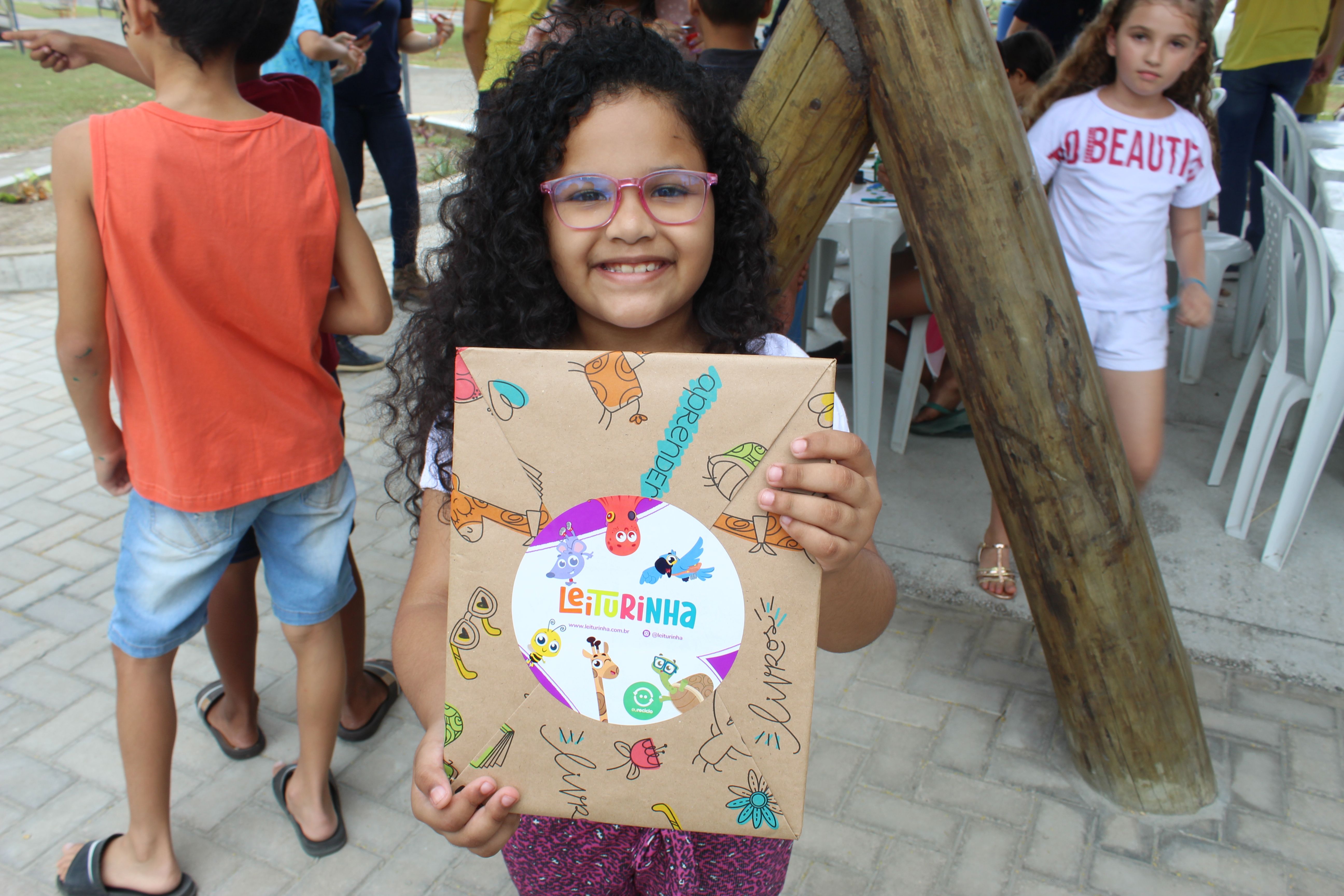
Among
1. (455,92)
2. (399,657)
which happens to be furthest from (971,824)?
(455,92)

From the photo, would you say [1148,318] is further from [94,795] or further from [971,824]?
[94,795]

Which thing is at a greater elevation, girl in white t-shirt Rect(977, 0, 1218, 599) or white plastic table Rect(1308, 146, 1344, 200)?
girl in white t-shirt Rect(977, 0, 1218, 599)

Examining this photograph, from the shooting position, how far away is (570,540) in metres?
0.98

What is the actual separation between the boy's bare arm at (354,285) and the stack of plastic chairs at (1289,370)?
2817 mm

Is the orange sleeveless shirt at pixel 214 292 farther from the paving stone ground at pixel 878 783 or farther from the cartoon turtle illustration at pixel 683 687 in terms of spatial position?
the cartoon turtle illustration at pixel 683 687

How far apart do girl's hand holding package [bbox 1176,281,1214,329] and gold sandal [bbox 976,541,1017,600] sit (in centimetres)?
93

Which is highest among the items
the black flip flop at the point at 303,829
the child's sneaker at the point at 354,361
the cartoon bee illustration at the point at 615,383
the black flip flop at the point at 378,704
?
the cartoon bee illustration at the point at 615,383

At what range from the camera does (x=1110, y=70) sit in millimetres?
2836

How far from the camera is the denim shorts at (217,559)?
1809mm

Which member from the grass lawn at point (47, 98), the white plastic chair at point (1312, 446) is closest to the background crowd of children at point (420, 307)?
the white plastic chair at point (1312, 446)

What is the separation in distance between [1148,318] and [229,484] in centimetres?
252

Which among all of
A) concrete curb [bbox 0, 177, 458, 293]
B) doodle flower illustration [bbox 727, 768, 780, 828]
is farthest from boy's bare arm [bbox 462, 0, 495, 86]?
doodle flower illustration [bbox 727, 768, 780, 828]

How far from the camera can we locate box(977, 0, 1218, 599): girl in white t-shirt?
8.78 ft

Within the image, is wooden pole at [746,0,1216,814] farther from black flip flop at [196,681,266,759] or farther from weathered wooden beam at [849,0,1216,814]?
black flip flop at [196,681,266,759]
